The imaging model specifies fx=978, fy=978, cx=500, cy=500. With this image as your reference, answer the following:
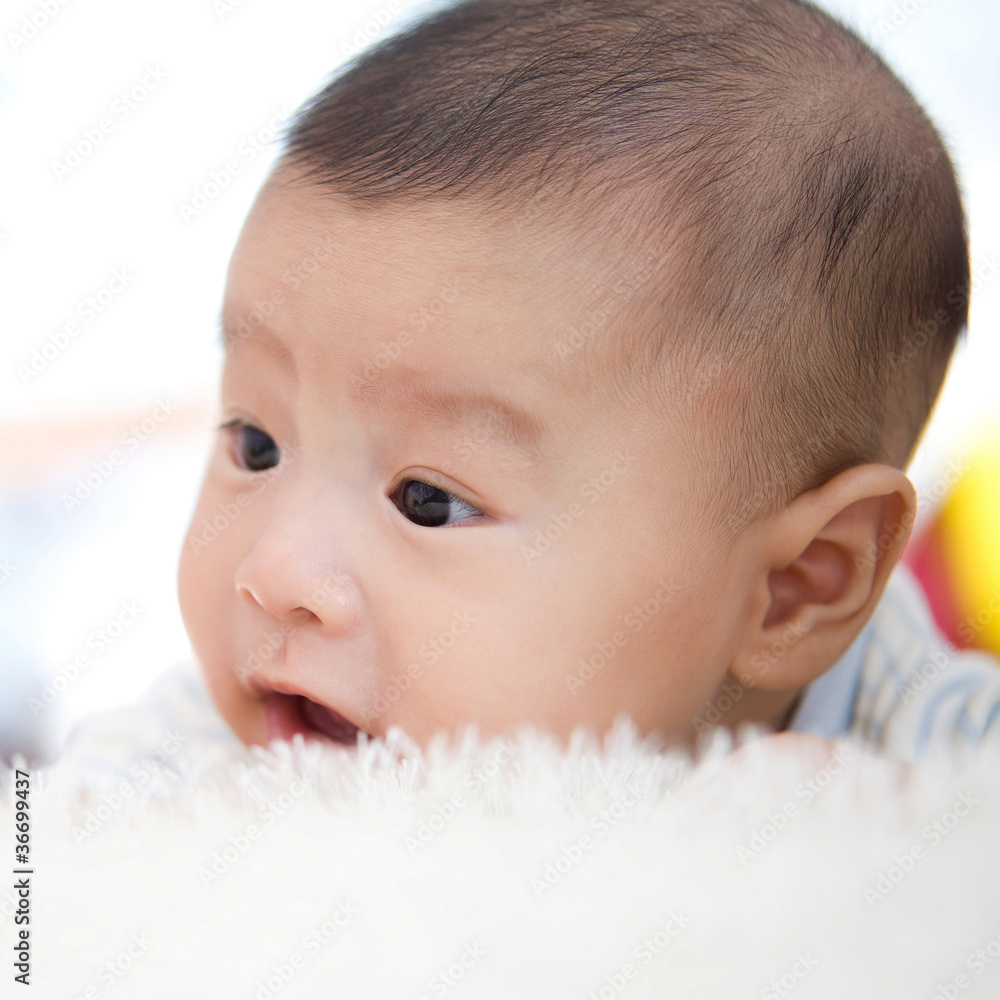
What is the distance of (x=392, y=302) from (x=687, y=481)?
0.31m

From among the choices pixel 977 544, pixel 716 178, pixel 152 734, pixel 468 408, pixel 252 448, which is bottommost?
pixel 152 734

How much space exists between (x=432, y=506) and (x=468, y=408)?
0.10m

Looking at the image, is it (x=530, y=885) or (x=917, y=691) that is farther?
(x=917, y=691)

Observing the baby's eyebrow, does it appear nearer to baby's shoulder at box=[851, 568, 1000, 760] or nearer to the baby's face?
the baby's face

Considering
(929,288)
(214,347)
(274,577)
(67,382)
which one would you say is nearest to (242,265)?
(214,347)

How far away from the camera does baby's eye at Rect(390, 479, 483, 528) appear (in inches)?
35.3

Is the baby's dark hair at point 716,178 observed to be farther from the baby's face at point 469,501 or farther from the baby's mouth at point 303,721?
the baby's mouth at point 303,721

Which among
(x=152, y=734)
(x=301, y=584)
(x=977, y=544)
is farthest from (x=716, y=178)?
(x=977, y=544)

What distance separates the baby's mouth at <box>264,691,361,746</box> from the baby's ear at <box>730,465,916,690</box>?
402 mm

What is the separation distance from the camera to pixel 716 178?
0.89 meters

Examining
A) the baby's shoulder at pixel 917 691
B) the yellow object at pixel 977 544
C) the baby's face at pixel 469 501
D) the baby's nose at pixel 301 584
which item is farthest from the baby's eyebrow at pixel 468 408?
the yellow object at pixel 977 544

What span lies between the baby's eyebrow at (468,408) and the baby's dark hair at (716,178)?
9 centimetres

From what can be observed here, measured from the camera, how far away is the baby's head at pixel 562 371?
2.84 feet

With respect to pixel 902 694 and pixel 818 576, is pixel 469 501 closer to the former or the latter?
pixel 818 576
